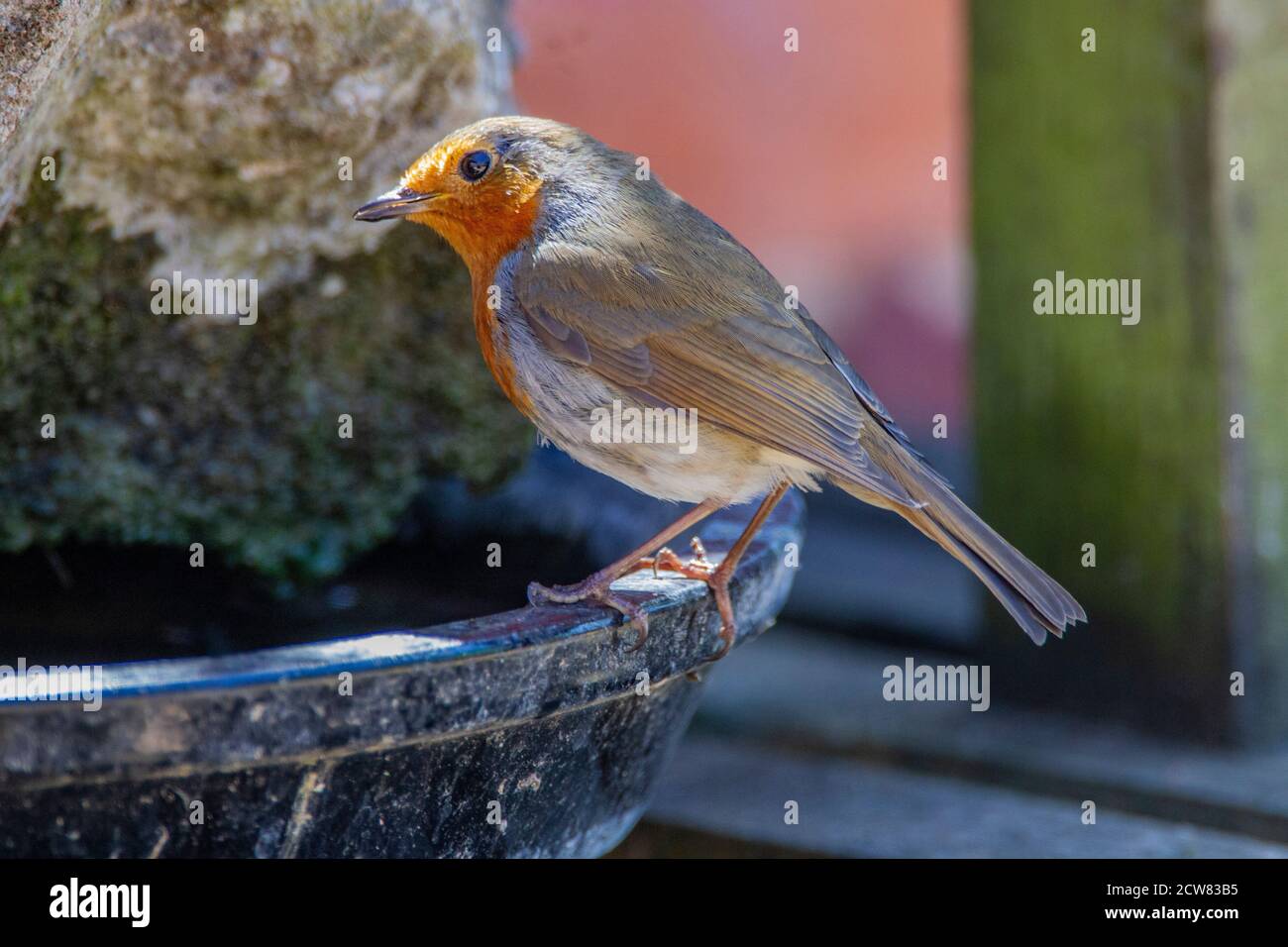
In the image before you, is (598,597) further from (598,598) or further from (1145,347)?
(1145,347)

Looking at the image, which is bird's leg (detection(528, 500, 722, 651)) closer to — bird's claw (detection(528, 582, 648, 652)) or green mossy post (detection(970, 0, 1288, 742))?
bird's claw (detection(528, 582, 648, 652))

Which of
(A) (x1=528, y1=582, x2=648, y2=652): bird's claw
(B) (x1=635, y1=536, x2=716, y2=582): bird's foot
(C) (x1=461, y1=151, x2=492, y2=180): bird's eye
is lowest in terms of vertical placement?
(A) (x1=528, y1=582, x2=648, y2=652): bird's claw

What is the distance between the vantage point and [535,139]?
2.71 meters

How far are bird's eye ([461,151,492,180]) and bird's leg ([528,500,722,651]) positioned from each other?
67 centimetres

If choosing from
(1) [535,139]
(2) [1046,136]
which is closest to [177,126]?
(1) [535,139]

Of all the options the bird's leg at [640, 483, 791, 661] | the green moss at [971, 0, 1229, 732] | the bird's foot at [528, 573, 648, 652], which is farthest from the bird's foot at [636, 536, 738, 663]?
the green moss at [971, 0, 1229, 732]

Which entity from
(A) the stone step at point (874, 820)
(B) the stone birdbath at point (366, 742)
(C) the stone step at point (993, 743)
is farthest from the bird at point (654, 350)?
(C) the stone step at point (993, 743)

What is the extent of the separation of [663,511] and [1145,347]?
113 cm

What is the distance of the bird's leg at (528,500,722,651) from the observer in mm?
2137

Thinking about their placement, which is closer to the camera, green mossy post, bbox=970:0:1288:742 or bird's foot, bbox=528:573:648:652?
bird's foot, bbox=528:573:648:652

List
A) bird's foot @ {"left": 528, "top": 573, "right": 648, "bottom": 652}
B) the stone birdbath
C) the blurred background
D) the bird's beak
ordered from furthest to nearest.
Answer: the blurred background < the bird's beak < bird's foot @ {"left": 528, "top": 573, "right": 648, "bottom": 652} < the stone birdbath

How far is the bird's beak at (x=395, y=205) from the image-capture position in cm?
255

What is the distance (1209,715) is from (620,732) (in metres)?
1.67
